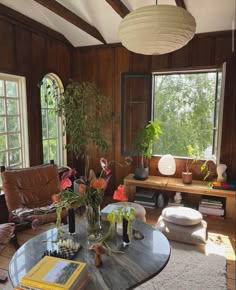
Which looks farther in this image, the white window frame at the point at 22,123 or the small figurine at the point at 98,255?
the white window frame at the point at 22,123

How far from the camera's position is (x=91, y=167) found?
4297 millimetres

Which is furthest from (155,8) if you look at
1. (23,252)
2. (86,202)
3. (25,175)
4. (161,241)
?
(25,175)

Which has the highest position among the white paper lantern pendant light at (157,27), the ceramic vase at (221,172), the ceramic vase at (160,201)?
the white paper lantern pendant light at (157,27)

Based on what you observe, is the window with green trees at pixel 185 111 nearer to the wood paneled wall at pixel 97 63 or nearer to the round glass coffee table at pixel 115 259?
the wood paneled wall at pixel 97 63

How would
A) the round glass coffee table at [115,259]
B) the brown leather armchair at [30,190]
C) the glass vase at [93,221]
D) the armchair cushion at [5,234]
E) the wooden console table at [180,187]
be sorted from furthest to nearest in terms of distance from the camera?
the wooden console table at [180,187] → the brown leather armchair at [30,190] → the armchair cushion at [5,234] → the glass vase at [93,221] → the round glass coffee table at [115,259]

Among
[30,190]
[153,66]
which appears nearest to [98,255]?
[30,190]

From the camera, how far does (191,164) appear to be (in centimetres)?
367

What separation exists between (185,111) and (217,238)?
1.94 meters

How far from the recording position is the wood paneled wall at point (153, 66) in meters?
3.35

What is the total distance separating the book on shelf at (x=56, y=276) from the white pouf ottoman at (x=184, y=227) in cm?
151

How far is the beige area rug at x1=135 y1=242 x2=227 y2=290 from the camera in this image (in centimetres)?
196

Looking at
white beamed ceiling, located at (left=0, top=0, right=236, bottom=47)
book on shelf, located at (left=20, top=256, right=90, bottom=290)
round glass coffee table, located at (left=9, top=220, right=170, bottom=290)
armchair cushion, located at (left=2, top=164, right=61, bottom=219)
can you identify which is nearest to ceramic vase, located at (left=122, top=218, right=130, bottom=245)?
round glass coffee table, located at (left=9, top=220, right=170, bottom=290)

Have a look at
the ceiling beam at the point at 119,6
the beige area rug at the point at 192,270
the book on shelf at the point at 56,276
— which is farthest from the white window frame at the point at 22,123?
the beige area rug at the point at 192,270

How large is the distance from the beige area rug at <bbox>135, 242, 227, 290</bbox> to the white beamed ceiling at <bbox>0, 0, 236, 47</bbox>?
8.94 feet
